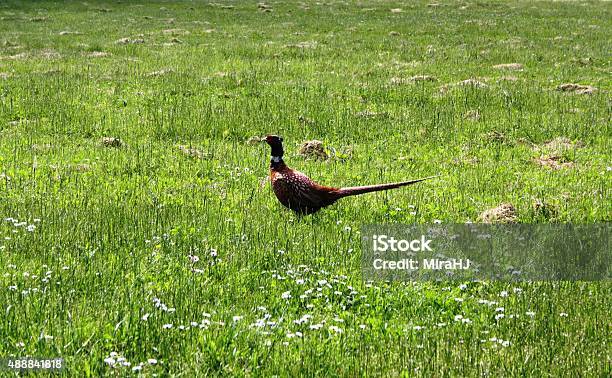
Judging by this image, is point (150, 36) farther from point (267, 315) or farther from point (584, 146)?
point (267, 315)

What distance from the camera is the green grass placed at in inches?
228

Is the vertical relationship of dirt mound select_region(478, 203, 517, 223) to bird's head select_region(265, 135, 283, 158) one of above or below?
below

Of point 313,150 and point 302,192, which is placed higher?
point 302,192

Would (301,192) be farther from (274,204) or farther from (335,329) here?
(335,329)

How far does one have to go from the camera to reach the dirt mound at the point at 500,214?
945cm

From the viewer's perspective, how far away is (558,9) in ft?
177

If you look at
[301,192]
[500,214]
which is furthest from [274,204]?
[500,214]

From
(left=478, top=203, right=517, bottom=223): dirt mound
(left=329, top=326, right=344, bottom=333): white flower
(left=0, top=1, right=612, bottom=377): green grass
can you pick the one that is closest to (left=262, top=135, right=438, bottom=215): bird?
(left=0, top=1, right=612, bottom=377): green grass

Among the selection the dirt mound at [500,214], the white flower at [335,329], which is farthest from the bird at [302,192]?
the white flower at [335,329]

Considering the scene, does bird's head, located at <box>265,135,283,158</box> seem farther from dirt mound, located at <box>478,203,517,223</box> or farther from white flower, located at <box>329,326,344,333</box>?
white flower, located at <box>329,326,344,333</box>

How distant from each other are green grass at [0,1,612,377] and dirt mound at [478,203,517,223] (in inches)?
7.1

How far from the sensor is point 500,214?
31.3 ft

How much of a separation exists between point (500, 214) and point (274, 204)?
10.6 feet

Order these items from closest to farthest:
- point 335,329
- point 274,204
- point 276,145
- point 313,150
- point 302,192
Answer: point 335,329, point 302,192, point 276,145, point 274,204, point 313,150
